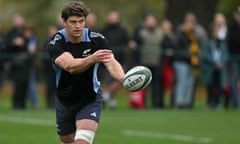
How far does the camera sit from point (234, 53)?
2386 centimetres

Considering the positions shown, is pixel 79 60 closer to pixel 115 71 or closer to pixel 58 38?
pixel 115 71

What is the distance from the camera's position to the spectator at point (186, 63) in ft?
77.7

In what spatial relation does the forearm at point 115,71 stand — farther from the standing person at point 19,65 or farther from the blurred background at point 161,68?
the standing person at point 19,65

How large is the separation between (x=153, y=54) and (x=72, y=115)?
13020 millimetres

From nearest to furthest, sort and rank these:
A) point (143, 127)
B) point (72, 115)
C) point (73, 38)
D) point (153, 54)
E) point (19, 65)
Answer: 1. point (73, 38)
2. point (72, 115)
3. point (143, 127)
4. point (153, 54)
5. point (19, 65)

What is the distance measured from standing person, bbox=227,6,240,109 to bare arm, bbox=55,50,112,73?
40.6 feet

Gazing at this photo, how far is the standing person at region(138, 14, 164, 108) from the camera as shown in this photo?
79.1ft

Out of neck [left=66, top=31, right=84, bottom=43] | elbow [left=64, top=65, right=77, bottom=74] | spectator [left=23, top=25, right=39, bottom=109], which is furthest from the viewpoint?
spectator [left=23, top=25, right=39, bottom=109]

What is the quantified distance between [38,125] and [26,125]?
0.25m

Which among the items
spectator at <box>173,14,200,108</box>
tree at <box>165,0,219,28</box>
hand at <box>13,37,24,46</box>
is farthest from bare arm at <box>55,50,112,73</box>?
tree at <box>165,0,219,28</box>

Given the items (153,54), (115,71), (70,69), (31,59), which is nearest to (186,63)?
(153,54)

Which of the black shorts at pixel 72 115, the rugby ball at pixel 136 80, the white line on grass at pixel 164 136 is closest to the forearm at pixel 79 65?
the rugby ball at pixel 136 80

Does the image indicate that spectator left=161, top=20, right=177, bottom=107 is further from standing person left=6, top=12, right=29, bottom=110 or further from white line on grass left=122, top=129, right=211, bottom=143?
white line on grass left=122, top=129, right=211, bottom=143

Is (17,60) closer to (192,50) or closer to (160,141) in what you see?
(192,50)
